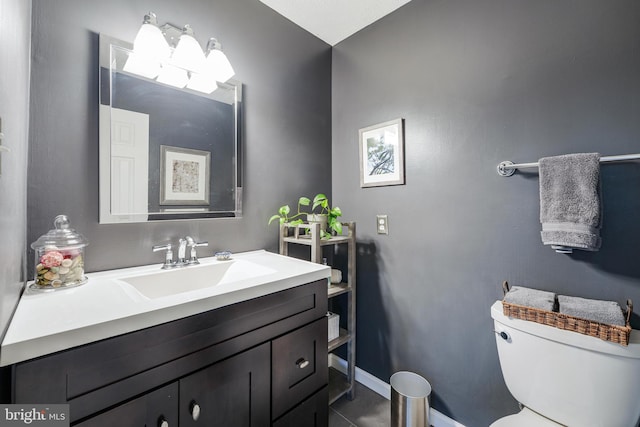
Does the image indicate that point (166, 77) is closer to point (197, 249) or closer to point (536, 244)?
point (197, 249)

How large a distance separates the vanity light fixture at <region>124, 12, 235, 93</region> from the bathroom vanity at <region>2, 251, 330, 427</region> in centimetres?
88

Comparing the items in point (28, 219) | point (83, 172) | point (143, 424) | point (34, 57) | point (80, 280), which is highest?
point (34, 57)

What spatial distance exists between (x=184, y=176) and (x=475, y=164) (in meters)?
1.42

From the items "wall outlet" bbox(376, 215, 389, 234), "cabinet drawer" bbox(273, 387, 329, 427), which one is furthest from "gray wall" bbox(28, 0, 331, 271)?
"cabinet drawer" bbox(273, 387, 329, 427)

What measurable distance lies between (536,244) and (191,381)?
139 centimetres

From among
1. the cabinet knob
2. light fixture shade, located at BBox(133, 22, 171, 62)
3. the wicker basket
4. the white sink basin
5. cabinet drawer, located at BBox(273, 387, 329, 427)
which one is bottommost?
cabinet drawer, located at BBox(273, 387, 329, 427)

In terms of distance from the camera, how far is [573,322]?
0.90 m

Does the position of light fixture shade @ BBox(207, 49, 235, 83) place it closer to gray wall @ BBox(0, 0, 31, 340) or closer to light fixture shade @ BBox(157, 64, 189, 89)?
light fixture shade @ BBox(157, 64, 189, 89)

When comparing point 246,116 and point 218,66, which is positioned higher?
point 218,66

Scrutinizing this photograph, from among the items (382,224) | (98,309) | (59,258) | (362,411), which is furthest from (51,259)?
(362,411)

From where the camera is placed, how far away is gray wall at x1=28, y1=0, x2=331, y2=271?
949mm

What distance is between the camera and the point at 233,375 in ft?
2.77

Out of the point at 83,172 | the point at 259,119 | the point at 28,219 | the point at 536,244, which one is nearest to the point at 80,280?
the point at 28,219

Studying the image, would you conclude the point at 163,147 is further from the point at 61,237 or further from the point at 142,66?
the point at 61,237
